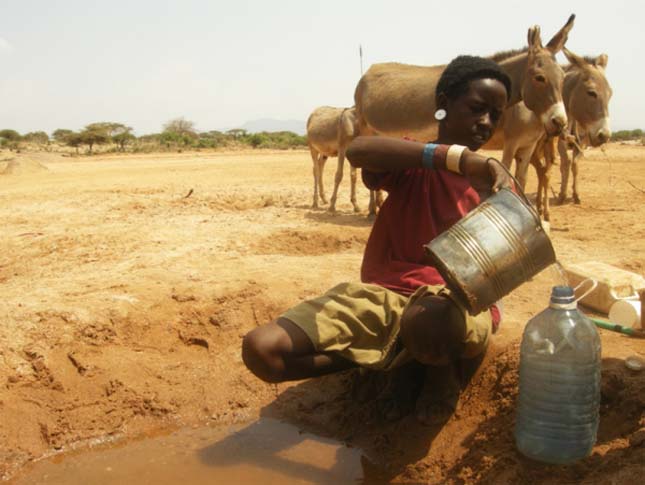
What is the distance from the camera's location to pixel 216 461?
3162 mm

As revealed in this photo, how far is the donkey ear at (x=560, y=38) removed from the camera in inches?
256

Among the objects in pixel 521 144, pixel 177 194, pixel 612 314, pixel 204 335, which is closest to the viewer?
pixel 612 314

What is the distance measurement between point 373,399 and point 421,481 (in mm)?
636

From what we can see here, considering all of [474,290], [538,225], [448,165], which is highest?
[448,165]

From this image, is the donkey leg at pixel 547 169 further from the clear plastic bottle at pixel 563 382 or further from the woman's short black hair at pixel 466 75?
the clear plastic bottle at pixel 563 382

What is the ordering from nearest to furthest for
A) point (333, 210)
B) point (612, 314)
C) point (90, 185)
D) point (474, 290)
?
point (474, 290) → point (612, 314) → point (333, 210) → point (90, 185)

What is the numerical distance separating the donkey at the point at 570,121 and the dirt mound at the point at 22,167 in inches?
500

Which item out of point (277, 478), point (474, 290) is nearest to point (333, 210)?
point (277, 478)

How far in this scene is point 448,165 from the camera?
2.46 m

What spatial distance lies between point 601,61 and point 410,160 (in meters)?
6.36

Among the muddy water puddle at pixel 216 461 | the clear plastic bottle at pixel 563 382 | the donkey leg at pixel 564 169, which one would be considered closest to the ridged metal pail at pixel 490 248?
the clear plastic bottle at pixel 563 382

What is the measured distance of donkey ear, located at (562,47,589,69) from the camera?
24.7 ft

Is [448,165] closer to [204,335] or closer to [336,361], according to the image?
[336,361]

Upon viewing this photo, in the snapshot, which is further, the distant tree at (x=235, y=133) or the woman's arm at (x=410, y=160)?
the distant tree at (x=235, y=133)
